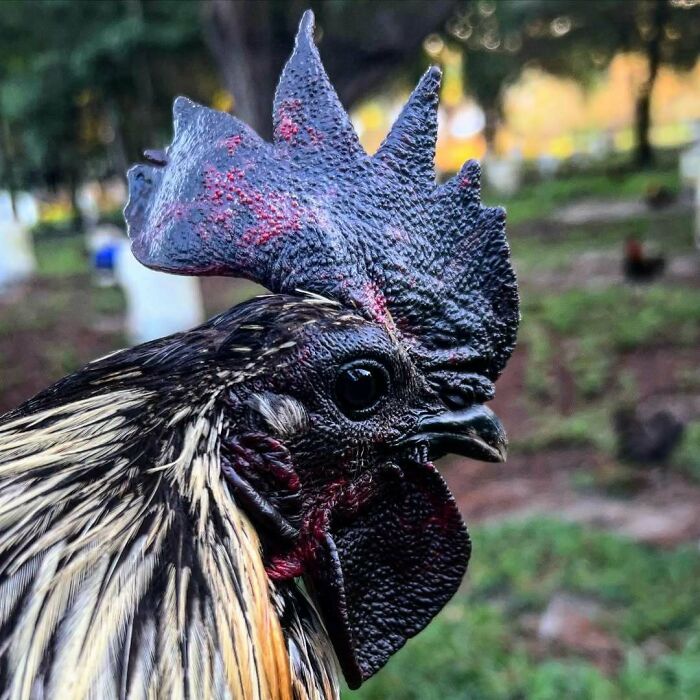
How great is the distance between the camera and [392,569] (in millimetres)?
1301

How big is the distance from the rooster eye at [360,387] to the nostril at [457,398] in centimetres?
18

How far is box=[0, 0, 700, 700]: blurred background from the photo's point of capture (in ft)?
11.1

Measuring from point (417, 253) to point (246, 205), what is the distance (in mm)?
282

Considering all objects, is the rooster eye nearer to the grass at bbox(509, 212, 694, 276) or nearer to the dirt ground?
the dirt ground

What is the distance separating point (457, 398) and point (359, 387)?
0.87 ft

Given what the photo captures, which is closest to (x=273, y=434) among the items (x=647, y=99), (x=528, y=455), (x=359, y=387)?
(x=359, y=387)

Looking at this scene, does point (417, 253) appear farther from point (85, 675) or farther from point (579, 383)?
point (579, 383)

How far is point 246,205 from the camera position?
4.11 ft

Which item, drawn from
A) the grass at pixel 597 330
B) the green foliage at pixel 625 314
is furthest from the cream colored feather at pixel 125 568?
the green foliage at pixel 625 314

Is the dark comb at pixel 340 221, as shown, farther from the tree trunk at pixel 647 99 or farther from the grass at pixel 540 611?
the tree trunk at pixel 647 99

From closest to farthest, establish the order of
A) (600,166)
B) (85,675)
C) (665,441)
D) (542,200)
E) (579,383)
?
(85,675)
(665,441)
(579,383)
(542,200)
(600,166)

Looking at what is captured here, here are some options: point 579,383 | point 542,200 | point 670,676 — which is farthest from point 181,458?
point 542,200

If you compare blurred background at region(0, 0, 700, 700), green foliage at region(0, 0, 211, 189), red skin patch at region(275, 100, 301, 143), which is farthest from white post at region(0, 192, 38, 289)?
red skin patch at region(275, 100, 301, 143)

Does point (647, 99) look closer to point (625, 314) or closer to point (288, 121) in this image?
point (625, 314)
